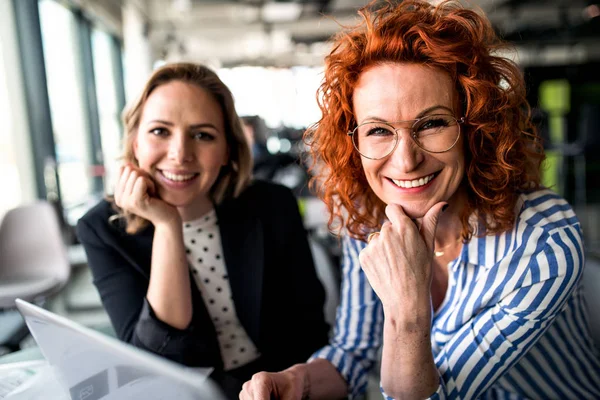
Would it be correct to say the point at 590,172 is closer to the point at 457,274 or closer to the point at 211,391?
the point at 457,274

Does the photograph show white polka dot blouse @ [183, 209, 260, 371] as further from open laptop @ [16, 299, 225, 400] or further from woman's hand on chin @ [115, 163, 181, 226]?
open laptop @ [16, 299, 225, 400]

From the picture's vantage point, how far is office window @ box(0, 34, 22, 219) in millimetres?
4281

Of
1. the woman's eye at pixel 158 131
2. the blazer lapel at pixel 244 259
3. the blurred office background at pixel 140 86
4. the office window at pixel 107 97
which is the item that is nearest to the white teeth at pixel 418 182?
the blurred office background at pixel 140 86

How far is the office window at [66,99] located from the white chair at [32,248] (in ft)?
5.46

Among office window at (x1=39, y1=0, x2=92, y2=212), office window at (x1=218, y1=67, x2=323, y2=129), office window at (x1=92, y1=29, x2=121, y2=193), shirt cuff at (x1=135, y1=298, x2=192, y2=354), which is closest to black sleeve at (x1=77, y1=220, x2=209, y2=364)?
shirt cuff at (x1=135, y1=298, x2=192, y2=354)

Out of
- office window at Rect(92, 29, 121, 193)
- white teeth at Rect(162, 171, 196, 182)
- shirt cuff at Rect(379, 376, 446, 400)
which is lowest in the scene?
shirt cuff at Rect(379, 376, 446, 400)

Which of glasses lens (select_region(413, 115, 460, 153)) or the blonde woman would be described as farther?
the blonde woman

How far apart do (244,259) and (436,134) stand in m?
0.70

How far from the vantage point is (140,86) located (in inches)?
53.7

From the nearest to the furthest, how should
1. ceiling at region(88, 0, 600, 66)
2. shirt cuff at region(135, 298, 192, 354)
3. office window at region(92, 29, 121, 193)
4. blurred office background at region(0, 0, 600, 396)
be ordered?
shirt cuff at region(135, 298, 192, 354) < blurred office background at region(0, 0, 600, 396) < office window at region(92, 29, 121, 193) < ceiling at region(88, 0, 600, 66)

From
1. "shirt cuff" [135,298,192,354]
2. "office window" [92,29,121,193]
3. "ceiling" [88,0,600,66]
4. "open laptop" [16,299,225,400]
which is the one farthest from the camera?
"ceiling" [88,0,600,66]

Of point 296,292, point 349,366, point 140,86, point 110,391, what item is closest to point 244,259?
point 296,292

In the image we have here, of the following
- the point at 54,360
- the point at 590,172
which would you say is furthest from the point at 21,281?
the point at 590,172

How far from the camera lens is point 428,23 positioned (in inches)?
37.4
